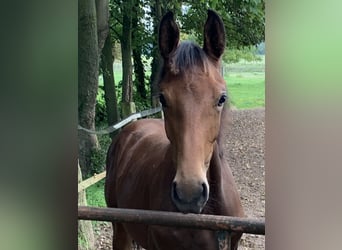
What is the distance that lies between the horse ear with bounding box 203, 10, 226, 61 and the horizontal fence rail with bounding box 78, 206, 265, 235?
431 millimetres

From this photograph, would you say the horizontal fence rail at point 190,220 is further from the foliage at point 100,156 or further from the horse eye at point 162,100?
the horse eye at point 162,100

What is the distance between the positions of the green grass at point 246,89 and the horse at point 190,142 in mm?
33

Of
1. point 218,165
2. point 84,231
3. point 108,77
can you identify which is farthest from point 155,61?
point 84,231

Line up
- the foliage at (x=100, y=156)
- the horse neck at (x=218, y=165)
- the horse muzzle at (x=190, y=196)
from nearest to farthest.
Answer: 1. the horse muzzle at (x=190, y=196)
2. the horse neck at (x=218, y=165)
3. the foliage at (x=100, y=156)

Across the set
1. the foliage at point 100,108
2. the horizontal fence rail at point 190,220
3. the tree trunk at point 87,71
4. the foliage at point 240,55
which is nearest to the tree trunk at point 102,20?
the tree trunk at point 87,71

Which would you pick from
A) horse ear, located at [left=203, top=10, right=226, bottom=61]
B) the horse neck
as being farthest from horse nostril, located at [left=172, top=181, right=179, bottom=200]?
horse ear, located at [left=203, top=10, right=226, bottom=61]

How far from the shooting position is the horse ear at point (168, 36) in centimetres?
141

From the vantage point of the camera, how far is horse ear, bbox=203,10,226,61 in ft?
4.54

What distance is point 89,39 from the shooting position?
160 cm

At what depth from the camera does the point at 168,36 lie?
142 cm

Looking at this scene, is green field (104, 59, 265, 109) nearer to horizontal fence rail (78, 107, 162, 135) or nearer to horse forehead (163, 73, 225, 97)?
horse forehead (163, 73, 225, 97)

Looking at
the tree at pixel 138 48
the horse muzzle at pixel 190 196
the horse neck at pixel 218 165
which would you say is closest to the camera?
the horse muzzle at pixel 190 196
